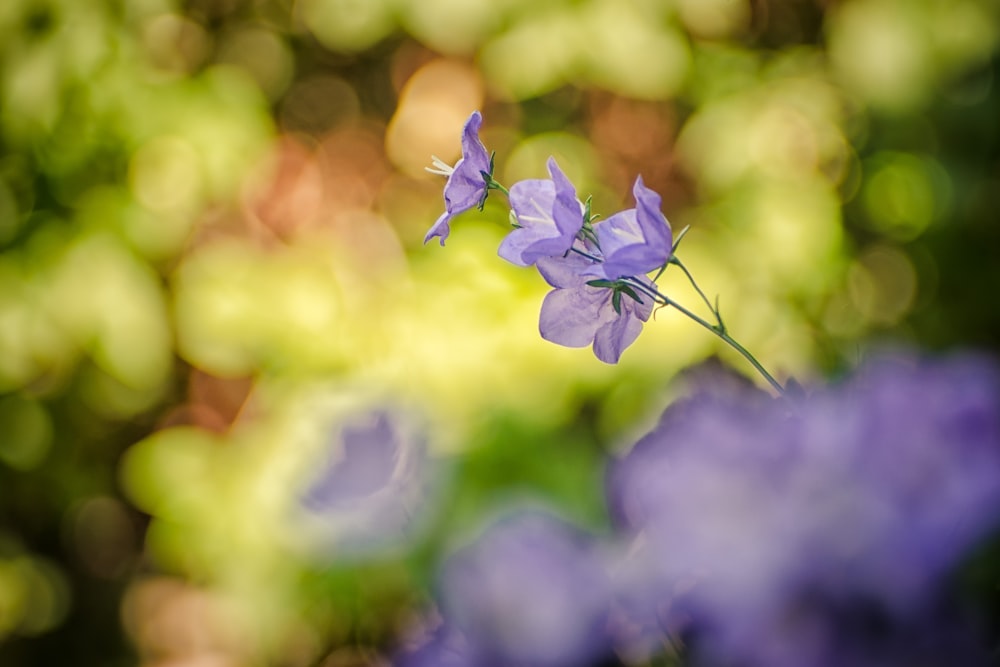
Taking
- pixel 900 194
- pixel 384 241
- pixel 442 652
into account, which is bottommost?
pixel 384 241

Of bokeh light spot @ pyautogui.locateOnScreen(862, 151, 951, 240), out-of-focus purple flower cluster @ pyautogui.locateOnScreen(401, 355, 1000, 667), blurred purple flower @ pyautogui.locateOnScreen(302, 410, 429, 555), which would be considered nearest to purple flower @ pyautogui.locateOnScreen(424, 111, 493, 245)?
out-of-focus purple flower cluster @ pyautogui.locateOnScreen(401, 355, 1000, 667)

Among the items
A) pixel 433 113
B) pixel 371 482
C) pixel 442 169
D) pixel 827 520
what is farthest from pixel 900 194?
pixel 827 520

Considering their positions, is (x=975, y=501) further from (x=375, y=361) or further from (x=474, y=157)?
(x=375, y=361)

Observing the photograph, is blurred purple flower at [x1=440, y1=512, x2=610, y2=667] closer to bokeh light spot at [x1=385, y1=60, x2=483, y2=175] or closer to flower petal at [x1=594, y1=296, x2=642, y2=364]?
flower petal at [x1=594, y1=296, x2=642, y2=364]

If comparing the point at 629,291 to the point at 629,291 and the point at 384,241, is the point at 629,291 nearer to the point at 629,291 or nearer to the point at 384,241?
the point at 629,291

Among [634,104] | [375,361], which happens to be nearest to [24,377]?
[375,361]

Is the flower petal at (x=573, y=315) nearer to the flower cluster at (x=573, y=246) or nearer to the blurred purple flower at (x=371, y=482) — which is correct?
the flower cluster at (x=573, y=246)

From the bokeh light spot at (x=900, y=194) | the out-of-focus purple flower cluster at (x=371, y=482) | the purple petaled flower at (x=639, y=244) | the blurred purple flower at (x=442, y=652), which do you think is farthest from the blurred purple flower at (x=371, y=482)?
the bokeh light spot at (x=900, y=194)
